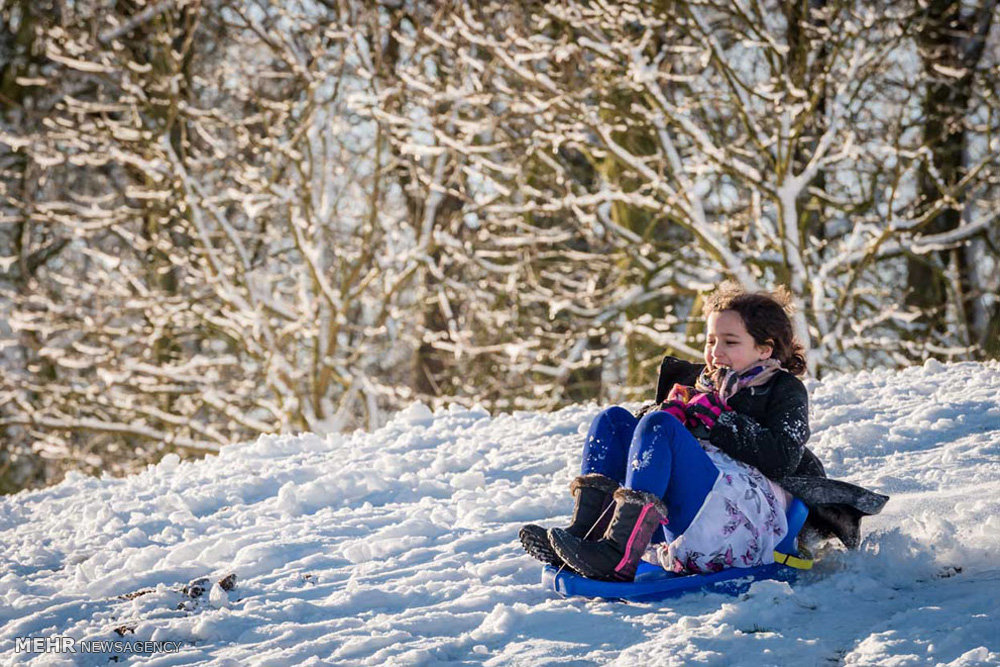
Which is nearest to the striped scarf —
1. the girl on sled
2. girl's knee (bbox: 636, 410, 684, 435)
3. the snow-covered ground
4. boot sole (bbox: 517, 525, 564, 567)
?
the girl on sled

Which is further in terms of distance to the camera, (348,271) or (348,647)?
(348,271)

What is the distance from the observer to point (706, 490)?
3.17m

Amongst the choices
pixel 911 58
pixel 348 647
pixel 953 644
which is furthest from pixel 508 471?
pixel 911 58

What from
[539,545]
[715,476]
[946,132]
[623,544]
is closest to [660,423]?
[715,476]

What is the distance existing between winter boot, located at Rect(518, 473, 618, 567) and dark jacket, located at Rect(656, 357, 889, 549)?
1.35ft

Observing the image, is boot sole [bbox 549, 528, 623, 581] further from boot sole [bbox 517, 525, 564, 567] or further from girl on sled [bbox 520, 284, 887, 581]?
boot sole [bbox 517, 525, 564, 567]

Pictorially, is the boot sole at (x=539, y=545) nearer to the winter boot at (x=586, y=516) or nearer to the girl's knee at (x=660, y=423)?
the winter boot at (x=586, y=516)

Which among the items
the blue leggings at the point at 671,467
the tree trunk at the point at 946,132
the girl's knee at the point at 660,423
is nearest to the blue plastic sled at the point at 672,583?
the blue leggings at the point at 671,467

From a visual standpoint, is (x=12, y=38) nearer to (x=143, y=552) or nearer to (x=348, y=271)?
(x=348, y=271)

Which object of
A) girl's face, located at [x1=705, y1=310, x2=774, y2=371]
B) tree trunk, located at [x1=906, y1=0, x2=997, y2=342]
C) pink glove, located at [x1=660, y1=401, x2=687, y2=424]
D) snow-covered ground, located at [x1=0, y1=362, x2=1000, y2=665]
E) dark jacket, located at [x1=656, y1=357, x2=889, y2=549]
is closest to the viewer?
snow-covered ground, located at [x1=0, y1=362, x2=1000, y2=665]

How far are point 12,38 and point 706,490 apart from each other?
47.2 feet

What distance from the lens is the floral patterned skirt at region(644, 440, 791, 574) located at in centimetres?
316

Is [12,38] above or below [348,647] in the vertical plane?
above

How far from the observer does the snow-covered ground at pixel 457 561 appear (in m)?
2.72
